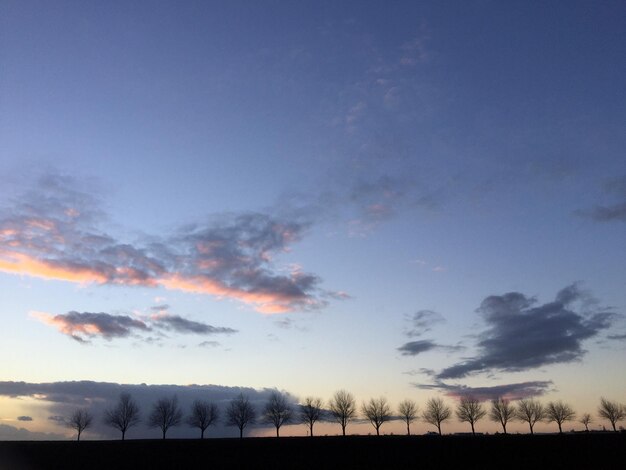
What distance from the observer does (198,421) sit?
165m

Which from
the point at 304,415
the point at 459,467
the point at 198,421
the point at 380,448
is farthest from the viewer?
the point at 304,415

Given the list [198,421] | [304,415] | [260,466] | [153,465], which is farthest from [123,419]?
[260,466]

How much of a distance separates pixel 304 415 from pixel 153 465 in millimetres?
103366

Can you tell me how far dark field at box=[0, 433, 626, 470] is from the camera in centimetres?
7400

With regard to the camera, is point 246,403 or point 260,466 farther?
point 246,403

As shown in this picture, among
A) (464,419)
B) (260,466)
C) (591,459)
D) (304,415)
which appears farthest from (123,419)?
(591,459)

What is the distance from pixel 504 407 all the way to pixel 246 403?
95960mm

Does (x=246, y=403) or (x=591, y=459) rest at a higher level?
(x=246, y=403)

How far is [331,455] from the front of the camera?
86938 millimetres

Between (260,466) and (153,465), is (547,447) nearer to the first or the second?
(260,466)

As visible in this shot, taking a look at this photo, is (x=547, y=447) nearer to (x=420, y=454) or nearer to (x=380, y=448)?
(x=420, y=454)

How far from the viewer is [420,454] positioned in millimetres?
85562

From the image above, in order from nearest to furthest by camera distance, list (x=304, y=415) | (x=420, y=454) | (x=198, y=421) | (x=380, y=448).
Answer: (x=420, y=454) < (x=380, y=448) < (x=198, y=421) < (x=304, y=415)

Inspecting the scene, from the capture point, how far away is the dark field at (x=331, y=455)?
74.0 meters
